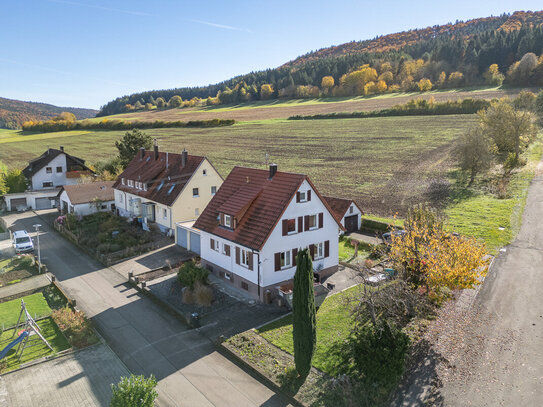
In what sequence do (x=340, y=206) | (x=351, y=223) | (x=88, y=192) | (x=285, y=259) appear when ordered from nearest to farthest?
(x=285, y=259)
(x=340, y=206)
(x=351, y=223)
(x=88, y=192)

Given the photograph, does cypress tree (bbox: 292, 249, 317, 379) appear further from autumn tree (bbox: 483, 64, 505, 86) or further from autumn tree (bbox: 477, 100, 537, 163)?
autumn tree (bbox: 483, 64, 505, 86)

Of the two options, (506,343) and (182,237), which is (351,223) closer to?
(182,237)

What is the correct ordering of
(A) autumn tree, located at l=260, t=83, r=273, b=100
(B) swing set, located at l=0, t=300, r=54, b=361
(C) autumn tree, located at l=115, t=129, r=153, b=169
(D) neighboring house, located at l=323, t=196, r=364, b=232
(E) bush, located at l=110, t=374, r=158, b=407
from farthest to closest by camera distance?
(A) autumn tree, located at l=260, t=83, r=273, b=100 < (C) autumn tree, located at l=115, t=129, r=153, b=169 < (D) neighboring house, located at l=323, t=196, r=364, b=232 < (B) swing set, located at l=0, t=300, r=54, b=361 < (E) bush, located at l=110, t=374, r=158, b=407

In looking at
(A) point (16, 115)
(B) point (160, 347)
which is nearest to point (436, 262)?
(B) point (160, 347)

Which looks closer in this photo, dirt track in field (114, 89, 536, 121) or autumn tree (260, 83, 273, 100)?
dirt track in field (114, 89, 536, 121)

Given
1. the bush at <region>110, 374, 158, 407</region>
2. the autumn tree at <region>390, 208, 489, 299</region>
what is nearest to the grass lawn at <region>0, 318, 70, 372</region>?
the bush at <region>110, 374, 158, 407</region>
